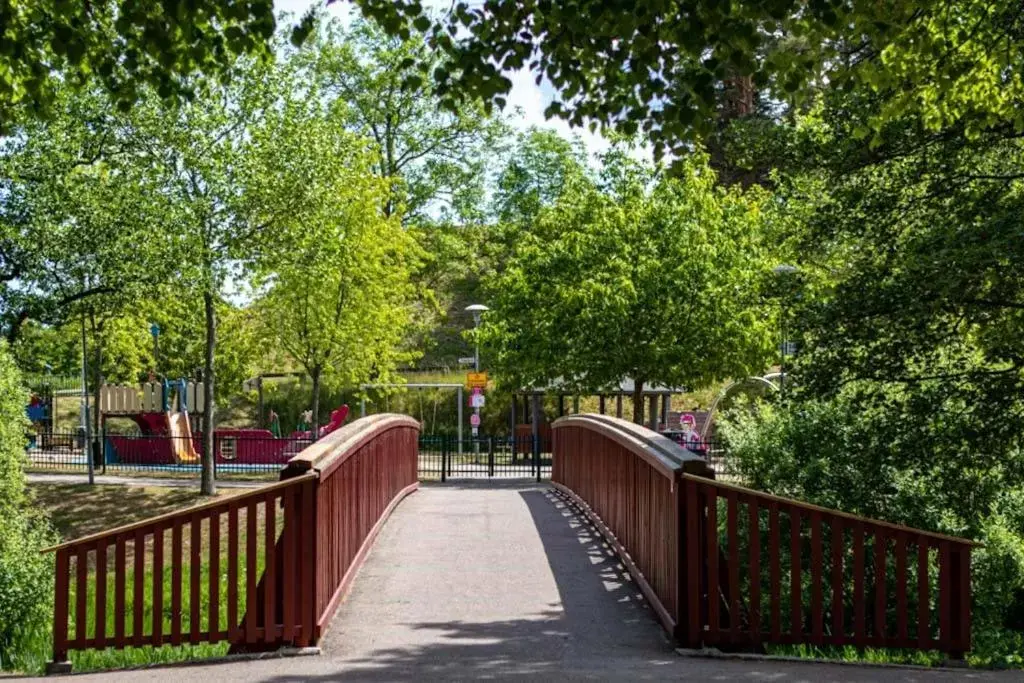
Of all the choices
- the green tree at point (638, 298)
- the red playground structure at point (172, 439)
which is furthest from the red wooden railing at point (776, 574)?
the red playground structure at point (172, 439)

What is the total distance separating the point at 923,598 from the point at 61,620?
4.95m

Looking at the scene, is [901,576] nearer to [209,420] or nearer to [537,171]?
[209,420]

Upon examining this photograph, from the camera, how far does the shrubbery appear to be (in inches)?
472

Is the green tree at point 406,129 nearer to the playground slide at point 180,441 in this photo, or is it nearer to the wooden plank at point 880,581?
the playground slide at point 180,441

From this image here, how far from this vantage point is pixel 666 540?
26.6ft

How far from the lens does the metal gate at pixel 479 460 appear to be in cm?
2977

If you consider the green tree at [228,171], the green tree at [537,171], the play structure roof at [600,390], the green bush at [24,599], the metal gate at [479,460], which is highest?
the green tree at [537,171]

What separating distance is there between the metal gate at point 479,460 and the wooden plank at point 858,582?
20434mm

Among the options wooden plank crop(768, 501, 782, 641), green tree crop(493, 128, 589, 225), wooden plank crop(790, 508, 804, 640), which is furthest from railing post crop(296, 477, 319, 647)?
Answer: green tree crop(493, 128, 589, 225)

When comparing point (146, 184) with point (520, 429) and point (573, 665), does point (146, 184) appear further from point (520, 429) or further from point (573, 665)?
point (573, 665)

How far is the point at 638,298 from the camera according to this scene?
3031 cm

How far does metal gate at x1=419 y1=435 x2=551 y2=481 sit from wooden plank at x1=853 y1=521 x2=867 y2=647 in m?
20.4

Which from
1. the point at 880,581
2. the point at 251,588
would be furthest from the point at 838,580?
the point at 251,588

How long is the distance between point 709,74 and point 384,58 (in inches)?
1772
